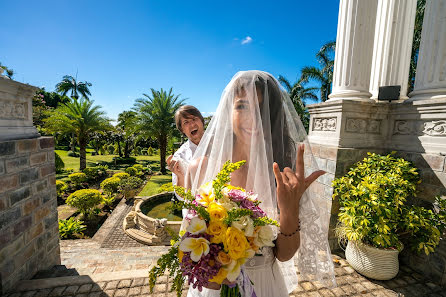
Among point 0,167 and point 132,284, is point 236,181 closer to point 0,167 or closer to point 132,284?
point 132,284

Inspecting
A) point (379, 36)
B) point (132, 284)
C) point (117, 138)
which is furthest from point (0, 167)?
point (117, 138)

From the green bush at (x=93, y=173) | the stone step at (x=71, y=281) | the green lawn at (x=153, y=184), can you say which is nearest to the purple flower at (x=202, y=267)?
the stone step at (x=71, y=281)

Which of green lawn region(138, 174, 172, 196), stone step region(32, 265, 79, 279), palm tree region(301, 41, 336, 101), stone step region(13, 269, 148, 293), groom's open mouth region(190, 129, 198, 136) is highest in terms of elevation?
palm tree region(301, 41, 336, 101)

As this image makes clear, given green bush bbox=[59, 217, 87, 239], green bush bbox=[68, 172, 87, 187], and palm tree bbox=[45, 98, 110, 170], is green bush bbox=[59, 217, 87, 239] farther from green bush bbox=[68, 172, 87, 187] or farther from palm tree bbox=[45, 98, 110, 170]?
palm tree bbox=[45, 98, 110, 170]

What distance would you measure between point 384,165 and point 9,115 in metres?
5.46

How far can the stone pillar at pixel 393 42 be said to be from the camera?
395 centimetres

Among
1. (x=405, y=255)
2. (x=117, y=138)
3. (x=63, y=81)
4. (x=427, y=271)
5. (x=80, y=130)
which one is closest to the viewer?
(x=427, y=271)

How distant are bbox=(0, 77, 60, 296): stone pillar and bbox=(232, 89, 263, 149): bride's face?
2941 millimetres

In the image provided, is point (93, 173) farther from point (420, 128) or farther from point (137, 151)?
point (420, 128)

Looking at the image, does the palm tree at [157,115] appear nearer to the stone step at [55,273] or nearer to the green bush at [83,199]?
the green bush at [83,199]

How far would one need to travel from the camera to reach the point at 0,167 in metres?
2.54

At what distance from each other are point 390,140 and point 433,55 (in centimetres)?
141

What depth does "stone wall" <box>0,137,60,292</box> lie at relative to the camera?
2643 mm

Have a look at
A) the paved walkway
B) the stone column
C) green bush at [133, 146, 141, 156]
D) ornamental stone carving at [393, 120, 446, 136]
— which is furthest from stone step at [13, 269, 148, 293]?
green bush at [133, 146, 141, 156]
